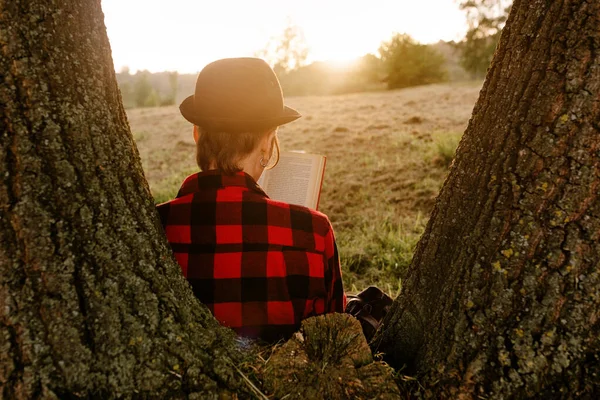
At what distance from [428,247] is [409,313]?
0.23 metres

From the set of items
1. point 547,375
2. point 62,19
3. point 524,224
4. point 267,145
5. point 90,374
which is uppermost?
point 62,19

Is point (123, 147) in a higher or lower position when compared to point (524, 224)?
higher

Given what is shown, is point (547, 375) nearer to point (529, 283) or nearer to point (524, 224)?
point (529, 283)

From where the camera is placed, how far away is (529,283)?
46.4 inches

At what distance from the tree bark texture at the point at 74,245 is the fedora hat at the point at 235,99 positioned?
0.52m

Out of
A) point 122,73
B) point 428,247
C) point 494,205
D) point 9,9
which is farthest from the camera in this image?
point 122,73

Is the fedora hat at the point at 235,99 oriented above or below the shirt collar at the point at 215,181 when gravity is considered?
above

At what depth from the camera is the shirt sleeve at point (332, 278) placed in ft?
5.60

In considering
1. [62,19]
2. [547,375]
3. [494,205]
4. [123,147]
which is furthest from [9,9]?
[547,375]

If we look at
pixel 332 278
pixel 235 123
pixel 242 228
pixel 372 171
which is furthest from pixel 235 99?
pixel 372 171

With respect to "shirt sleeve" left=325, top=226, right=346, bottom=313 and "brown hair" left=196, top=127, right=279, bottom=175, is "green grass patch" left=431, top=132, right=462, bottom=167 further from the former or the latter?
"brown hair" left=196, top=127, right=279, bottom=175

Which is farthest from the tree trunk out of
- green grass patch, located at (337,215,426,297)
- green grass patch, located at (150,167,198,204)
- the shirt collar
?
green grass patch, located at (150,167,198,204)

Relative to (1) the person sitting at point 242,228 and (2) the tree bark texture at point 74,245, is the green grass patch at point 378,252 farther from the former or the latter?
(2) the tree bark texture at point 74,245

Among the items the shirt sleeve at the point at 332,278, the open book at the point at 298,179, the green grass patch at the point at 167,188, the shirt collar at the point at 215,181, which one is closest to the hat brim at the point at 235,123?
the shirt collar at the point at 215,181
